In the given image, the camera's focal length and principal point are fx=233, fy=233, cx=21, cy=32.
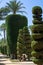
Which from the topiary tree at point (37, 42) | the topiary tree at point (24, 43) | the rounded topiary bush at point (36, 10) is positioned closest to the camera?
the topiary tree at point (37, 42)

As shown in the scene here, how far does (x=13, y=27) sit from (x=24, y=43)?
7135 millimetres

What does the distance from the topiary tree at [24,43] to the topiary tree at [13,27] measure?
5121mm

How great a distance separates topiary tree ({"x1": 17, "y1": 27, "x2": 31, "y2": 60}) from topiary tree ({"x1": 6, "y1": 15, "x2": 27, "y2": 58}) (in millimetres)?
5121

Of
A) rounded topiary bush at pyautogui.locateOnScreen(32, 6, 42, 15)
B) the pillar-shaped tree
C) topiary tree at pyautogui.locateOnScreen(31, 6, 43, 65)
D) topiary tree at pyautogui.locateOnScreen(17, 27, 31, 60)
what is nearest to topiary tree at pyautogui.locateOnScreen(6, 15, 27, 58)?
the pillar-shaped tree

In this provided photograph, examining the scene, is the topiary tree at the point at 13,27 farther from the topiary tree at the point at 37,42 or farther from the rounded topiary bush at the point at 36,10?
the topiary tree at the point at 37,42

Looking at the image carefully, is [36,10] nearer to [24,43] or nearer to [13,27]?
[24,43]

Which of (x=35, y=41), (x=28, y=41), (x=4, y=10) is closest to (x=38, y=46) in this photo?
(x=35, y=41)

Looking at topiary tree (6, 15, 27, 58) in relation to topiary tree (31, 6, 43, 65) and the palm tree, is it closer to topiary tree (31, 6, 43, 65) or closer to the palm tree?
the palm tree

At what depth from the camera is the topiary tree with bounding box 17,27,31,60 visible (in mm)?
34375

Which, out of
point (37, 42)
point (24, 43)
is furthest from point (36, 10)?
point (24, 43)

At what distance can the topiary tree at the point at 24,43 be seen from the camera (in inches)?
1353

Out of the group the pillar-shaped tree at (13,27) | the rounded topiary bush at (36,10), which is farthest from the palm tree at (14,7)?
the rounded topiary bush at (36,10)

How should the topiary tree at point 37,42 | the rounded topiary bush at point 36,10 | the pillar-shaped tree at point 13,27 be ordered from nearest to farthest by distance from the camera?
1. the topiary tree at point 37,42
2. the rounded topiary bush at point 36,10
3. the pillar-shaped tree at point 13,27

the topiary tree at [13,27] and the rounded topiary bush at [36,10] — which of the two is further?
the topiary tree at [13,27]
